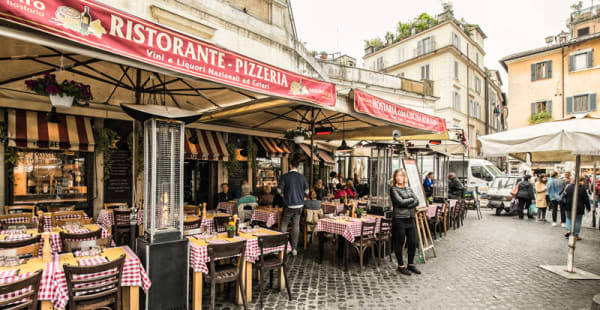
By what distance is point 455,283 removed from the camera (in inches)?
206

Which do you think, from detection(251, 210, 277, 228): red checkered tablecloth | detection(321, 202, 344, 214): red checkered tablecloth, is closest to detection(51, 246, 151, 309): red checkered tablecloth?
detection(251, 210, 277, 228): red checkered tablecloth

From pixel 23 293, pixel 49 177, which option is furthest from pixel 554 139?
pixel 49 177

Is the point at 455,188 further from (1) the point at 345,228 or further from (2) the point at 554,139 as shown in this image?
(1) the point at 345,228

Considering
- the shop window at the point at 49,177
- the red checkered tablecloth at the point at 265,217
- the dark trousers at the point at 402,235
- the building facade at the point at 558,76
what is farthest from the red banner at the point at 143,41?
the building facade at the point at 558,76

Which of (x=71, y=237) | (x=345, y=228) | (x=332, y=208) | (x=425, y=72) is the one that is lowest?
(x=332, y=208)

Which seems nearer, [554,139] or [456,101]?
[554,139]

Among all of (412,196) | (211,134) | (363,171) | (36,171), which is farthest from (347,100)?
(363,171)

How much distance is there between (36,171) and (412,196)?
8560 millimetres

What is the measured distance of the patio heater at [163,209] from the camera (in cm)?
380

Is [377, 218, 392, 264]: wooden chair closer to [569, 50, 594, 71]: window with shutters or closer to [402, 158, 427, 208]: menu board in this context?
[402, 158, 427, 208]: menu board

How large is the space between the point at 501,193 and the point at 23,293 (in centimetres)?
1605

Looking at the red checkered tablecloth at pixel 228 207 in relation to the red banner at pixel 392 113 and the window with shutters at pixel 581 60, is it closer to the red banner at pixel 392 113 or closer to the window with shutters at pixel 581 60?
the red banner at pixel 392 113

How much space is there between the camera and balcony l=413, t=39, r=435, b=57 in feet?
90.9

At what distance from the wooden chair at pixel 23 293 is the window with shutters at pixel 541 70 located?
31664 mm
